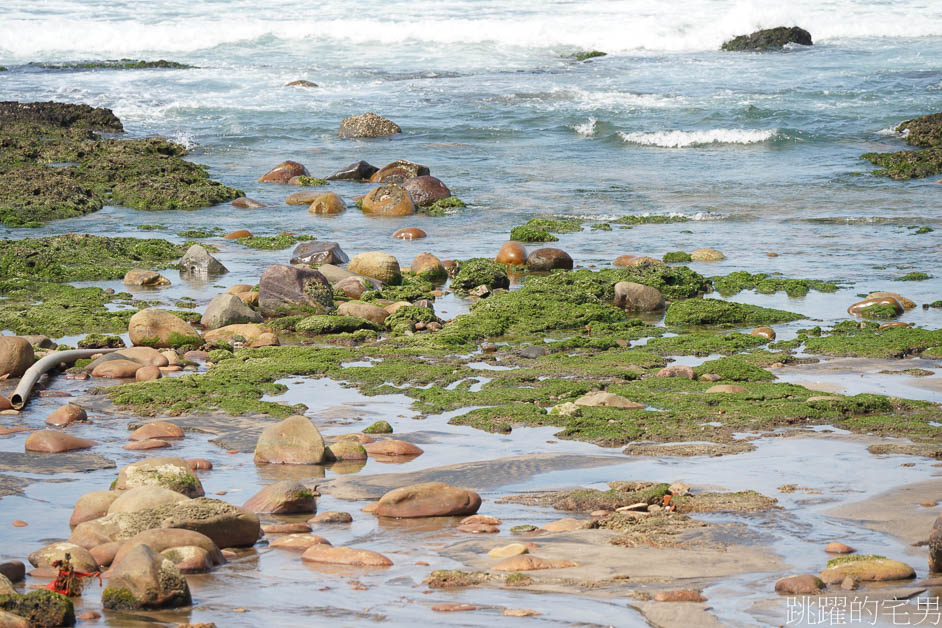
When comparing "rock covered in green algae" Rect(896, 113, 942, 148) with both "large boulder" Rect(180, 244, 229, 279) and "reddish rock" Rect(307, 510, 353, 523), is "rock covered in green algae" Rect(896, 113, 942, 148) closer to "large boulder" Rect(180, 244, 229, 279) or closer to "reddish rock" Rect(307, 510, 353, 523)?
"large boulder" Rect(180, 244, 229, 279)

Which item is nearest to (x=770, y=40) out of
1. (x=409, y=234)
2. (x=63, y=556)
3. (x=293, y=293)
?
(x=409, y=234)

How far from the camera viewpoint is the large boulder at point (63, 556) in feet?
16.5

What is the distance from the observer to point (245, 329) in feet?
36.1

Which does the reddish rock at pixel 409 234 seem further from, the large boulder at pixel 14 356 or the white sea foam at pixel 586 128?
the white sea foam at pixel 586 128

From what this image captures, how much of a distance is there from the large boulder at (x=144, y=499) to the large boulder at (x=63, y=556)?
0.41 metres

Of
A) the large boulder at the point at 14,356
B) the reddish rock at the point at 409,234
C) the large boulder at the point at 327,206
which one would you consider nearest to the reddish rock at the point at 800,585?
the large boulder at the point at 14,356

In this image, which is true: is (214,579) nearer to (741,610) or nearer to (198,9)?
(741,610)

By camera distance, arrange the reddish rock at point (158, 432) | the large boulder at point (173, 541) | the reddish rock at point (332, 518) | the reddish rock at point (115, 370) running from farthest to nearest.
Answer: the reddish rock at point (115, 370) < the reddish rock at point (158, 432) < the reddish rock at point (332, 518) < the large boulder at point (173, 541)

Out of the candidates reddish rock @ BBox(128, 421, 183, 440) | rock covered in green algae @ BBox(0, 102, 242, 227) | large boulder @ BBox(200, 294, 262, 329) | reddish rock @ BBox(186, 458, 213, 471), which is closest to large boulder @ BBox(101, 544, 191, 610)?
reddish rock @ BBox(186, 458, 213, 471)

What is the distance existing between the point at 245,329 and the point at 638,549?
21.6 feet

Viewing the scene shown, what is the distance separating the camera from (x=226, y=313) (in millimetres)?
11391

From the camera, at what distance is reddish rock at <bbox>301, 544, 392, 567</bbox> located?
17.2 ft

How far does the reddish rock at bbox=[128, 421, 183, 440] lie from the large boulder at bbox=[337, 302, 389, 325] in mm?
3936

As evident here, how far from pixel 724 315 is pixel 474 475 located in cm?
561
